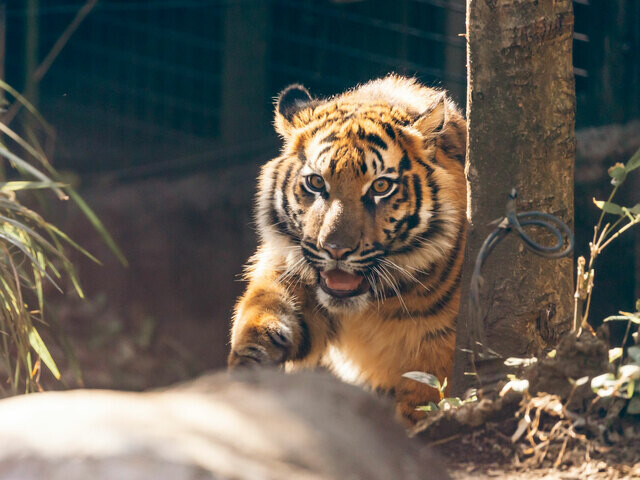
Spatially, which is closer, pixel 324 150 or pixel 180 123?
pixel 324 150

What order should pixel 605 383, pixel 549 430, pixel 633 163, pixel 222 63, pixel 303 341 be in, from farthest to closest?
pixel 222 63 → pixel 303 341 → pixel 633 163 → pixel 549 430 → pixel 605 383

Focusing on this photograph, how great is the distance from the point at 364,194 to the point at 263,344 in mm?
588

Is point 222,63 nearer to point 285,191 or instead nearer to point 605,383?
point 285,191

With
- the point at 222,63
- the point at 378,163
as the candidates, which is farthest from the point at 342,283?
the point at 222,63

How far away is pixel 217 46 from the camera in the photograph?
5.74 m

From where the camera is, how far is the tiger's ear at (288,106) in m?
3.12

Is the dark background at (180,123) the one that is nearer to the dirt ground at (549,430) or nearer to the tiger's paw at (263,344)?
the tiger's paw at (263,344)

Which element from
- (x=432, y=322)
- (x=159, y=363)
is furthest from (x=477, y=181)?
(x=159, y=363)

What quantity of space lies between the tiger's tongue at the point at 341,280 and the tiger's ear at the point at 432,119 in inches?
21.3

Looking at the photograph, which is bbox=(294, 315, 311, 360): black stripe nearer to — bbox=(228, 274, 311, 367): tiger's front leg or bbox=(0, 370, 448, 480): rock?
bbox=(228, 274, 311, 367): tiger's front leg

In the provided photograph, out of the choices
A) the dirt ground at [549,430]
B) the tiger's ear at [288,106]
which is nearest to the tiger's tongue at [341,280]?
the tiger's ear at [288,106]

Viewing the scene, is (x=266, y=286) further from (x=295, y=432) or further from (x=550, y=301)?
(x=295, y=432)

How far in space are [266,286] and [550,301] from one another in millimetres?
1112

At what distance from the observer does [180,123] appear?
614 centimetres
